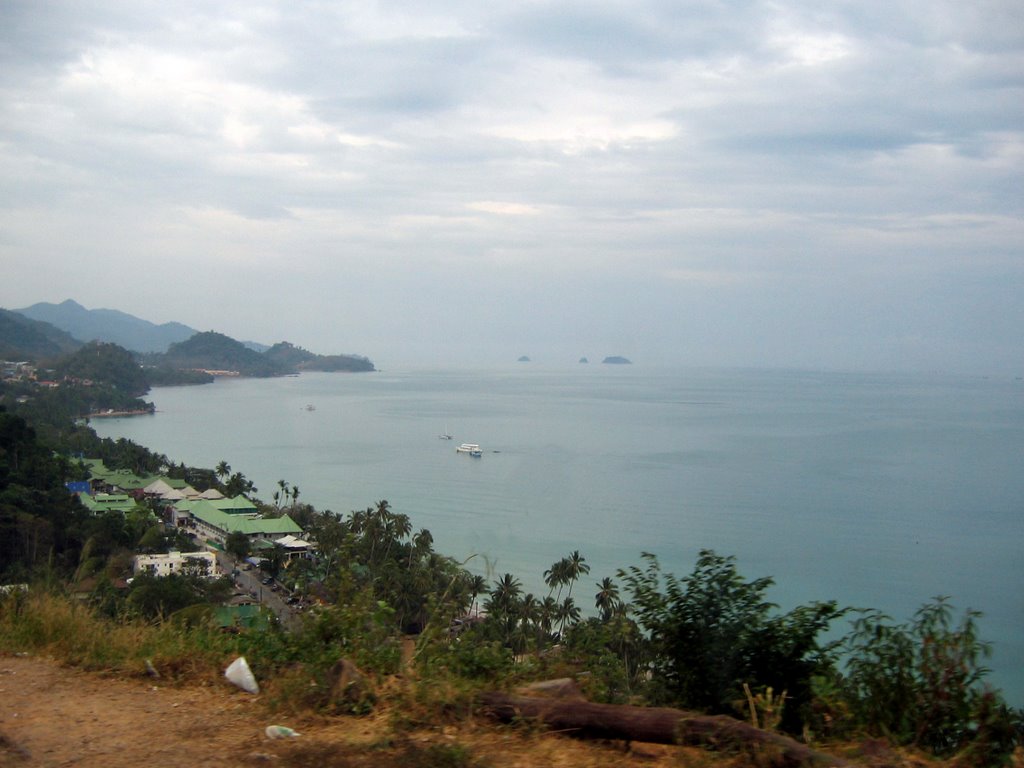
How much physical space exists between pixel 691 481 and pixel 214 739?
31764 millimetres

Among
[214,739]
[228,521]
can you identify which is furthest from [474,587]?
[228,521]

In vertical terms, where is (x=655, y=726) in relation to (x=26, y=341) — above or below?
below

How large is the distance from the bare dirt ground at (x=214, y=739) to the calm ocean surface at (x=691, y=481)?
944mm

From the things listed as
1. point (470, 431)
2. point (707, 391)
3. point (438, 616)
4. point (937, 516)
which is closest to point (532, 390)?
point (707, 391)

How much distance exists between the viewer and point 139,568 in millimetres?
18672

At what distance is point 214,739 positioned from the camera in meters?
2.61

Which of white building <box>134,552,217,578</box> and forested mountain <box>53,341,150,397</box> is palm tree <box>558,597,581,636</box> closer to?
white building <box>134,552,217,578</box>

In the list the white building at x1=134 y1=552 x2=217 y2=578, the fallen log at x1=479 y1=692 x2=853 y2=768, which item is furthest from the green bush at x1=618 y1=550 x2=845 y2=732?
the white building at x1=134 y1=552 x2=217 y2=578

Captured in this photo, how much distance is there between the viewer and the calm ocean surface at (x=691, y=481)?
67.1 ft

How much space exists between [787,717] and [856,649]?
370 mm

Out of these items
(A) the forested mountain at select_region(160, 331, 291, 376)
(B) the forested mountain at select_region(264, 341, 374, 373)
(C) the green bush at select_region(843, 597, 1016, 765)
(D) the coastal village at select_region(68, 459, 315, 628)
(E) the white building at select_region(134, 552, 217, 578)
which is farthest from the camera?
(B) the forested mountain at select_region(264, 341, 374, 373)

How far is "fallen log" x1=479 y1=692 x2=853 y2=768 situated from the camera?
7.38 ft

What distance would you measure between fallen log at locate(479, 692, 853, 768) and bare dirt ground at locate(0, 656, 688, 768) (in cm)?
5

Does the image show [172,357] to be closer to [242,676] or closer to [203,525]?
[203,525]
